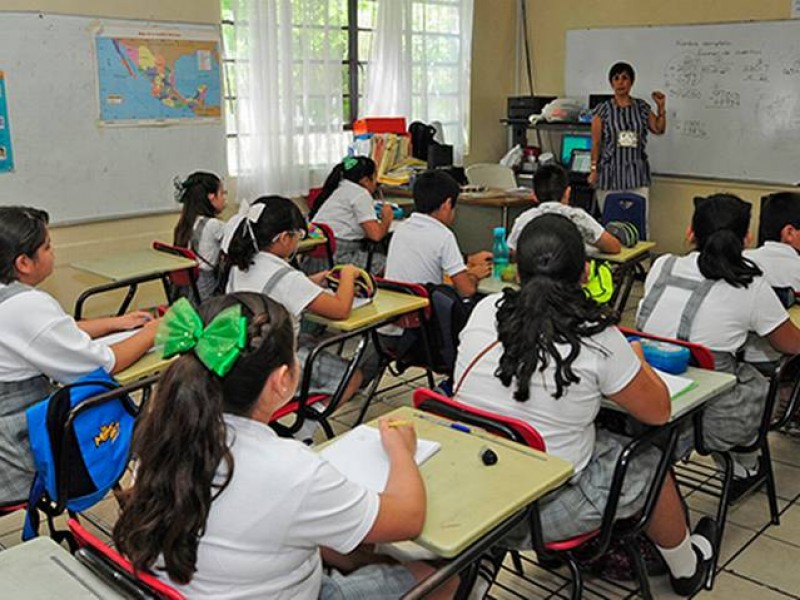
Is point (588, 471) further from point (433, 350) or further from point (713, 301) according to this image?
point (433, 350)

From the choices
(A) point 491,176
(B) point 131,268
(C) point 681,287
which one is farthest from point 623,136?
(B) point 131,268

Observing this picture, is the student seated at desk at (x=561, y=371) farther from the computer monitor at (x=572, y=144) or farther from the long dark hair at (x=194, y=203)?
the computer monitor at (x=572, y=144)

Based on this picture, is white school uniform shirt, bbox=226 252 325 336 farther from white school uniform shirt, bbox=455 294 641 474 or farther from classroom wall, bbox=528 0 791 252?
A: classroom wall, bbox=528 0 791 252

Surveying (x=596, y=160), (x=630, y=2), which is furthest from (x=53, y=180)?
(x=630, y=2)

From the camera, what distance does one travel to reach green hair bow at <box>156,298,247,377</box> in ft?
4.44

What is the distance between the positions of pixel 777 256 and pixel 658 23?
425cm

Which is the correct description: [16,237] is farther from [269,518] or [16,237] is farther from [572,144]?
[572,144]

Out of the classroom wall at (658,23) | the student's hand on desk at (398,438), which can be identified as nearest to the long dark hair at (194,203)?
the student's hand on desk at (398,438)

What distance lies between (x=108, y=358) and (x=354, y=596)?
1.15m

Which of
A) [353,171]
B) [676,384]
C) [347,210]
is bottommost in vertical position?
[676,384]

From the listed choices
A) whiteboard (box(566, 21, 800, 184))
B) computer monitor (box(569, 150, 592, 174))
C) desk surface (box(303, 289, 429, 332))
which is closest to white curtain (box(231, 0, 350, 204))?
computer monitor (box(569, 150, 592, 174))

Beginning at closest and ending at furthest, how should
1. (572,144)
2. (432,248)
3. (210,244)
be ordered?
(432,248) → (210,244) → (572,144)

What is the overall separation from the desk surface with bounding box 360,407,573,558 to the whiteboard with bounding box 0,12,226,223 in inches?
154

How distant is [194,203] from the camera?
4242mm
